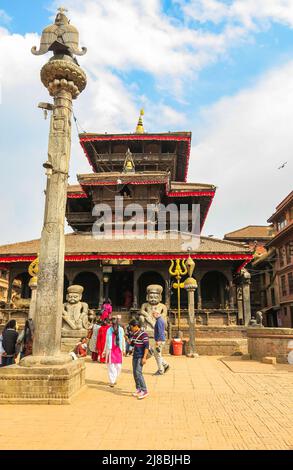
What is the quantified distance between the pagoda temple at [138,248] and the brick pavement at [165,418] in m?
10.5

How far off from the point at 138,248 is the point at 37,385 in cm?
1348

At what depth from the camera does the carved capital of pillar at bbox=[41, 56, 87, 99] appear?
7527mm

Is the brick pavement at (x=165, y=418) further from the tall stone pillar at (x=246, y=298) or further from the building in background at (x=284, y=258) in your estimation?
the building in background at (x=284, y=258)

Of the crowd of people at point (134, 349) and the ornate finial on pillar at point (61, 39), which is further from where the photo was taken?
the ornate finial on pillar at point (61, 39)

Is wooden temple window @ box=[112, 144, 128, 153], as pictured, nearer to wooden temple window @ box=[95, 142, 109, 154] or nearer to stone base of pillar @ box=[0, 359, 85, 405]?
wooden temple window @ box=[95, 142, 109, 154]

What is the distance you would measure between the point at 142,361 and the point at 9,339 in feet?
11.6

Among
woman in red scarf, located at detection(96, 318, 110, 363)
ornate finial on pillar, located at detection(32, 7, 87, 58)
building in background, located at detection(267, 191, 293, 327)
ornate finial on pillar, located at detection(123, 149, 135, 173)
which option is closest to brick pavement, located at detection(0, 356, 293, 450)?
woman in red scarf, located at detection(96, 318, 110, 363)

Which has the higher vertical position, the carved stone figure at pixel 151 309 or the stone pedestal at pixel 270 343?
the carved stone figure at pixel 151 309

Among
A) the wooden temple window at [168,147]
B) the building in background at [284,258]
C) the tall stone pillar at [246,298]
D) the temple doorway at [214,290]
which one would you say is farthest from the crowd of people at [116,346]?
the building in background at [284,258]

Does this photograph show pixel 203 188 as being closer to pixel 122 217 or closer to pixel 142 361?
pixel 122 217

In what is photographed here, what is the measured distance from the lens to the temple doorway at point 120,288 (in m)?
21.6

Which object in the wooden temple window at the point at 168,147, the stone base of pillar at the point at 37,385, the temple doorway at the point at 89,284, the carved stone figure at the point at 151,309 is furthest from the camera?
the wooden temple window at the point at 168,147

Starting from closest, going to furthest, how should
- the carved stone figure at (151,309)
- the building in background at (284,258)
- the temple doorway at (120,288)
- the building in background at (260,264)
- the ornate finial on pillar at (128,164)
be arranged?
the carved stone figure at (151,309)
the temple doorway at (120,288)
the ornate finial on pillar at (128,164)
the building in background at (284,258)
the building in background at (260,264)
